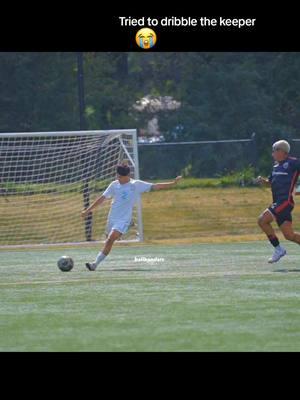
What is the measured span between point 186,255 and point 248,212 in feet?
36.8

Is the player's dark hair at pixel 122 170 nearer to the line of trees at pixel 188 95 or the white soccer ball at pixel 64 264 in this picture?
the white soccer ball at pixel 64 264

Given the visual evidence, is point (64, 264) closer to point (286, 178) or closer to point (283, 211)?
point (283, 211)

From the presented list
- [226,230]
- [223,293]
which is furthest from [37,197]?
[223,293]

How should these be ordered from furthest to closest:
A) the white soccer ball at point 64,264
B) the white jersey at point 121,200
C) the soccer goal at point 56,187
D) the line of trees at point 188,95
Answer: the line of trees at point 188,95
the soccer goal at point 56,187
the white jersey at point 121,200
the white soccer ball at point 64,264

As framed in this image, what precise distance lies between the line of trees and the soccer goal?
9746 millimetres

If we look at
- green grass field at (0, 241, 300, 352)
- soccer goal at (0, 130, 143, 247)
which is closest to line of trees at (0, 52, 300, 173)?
soccer goal at (0, 130, 143, 247)

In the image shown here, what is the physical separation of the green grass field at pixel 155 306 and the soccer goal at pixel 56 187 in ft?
24.0

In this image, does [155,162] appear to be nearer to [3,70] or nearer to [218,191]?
[218,191]

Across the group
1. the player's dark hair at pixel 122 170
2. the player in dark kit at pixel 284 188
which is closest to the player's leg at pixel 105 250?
the player's dark hair at pixel 122 170

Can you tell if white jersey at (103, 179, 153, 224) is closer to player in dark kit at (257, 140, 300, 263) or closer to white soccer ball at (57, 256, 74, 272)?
white soccer ball at (57, 256, 74, 272)

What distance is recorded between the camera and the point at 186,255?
65.0 ft
